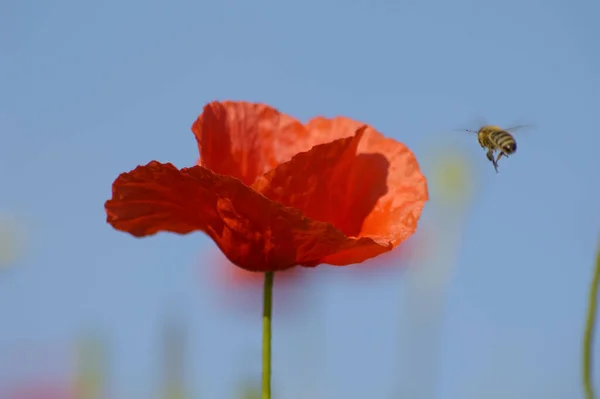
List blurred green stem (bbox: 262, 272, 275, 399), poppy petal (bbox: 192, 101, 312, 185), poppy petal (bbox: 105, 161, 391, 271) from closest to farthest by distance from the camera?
1. blurred green stem (bbox: 262, 272, 275, 399)
2. poppy petal (bbox: 105, 161, 391, 271)
3. poppy petal (bbox: 192, 101, 312, 185)

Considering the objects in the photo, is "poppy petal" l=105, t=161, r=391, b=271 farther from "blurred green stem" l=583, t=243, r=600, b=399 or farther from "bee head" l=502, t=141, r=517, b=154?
"bee head" l=502, t=141, r=517, b=154

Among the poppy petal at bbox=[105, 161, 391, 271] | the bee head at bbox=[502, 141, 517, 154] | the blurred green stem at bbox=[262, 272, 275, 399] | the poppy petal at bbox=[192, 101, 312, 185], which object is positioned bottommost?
the blurred green stem at bbox=[262, 272, 275, 399]

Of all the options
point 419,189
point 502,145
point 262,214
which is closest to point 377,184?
point 419,189

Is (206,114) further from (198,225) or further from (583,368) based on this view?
(583,368)

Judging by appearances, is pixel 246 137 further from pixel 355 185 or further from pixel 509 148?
pixel 509 148

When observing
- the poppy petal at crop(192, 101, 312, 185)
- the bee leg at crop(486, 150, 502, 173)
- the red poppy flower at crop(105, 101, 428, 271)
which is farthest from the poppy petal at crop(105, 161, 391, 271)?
the bee leg at crop(486, 150, 502, 173)

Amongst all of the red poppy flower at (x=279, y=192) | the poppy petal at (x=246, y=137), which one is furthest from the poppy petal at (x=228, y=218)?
the poppy petal at (x=246, y=137)

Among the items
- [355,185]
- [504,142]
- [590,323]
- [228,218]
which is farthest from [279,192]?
[504,142]
